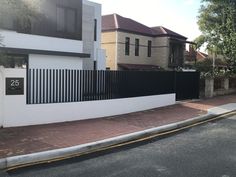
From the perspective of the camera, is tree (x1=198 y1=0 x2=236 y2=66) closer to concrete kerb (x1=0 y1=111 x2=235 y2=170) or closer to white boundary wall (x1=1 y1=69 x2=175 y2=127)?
white boundary wall (x1=1 y1=69 x2=175 y2=127)

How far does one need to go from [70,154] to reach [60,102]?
4.30 m

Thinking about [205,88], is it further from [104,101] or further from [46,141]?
[46,141]

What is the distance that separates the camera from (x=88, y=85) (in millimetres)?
13656

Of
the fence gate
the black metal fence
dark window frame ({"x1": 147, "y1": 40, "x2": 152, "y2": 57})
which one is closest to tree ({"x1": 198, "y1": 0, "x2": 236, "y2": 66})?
the fence gate

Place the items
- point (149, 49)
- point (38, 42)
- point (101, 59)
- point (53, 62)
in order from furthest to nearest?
point (149, 49), point (101, 59), point (53, 62), point (38, 42)

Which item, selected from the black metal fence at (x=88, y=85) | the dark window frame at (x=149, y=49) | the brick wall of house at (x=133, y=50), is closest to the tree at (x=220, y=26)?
the brick wall of house at (x=133, y=50)

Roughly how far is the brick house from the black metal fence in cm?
1814

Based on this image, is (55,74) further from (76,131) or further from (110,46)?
(110,46)

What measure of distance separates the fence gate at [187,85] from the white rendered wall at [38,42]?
6189 millimetres

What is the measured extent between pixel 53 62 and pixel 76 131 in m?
9.48

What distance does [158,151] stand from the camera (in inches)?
352

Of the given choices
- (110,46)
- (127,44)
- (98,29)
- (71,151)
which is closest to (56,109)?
(71,151)

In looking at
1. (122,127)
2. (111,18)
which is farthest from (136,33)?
(122,127)

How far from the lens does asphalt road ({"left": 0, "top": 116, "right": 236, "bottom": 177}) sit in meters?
7.05
